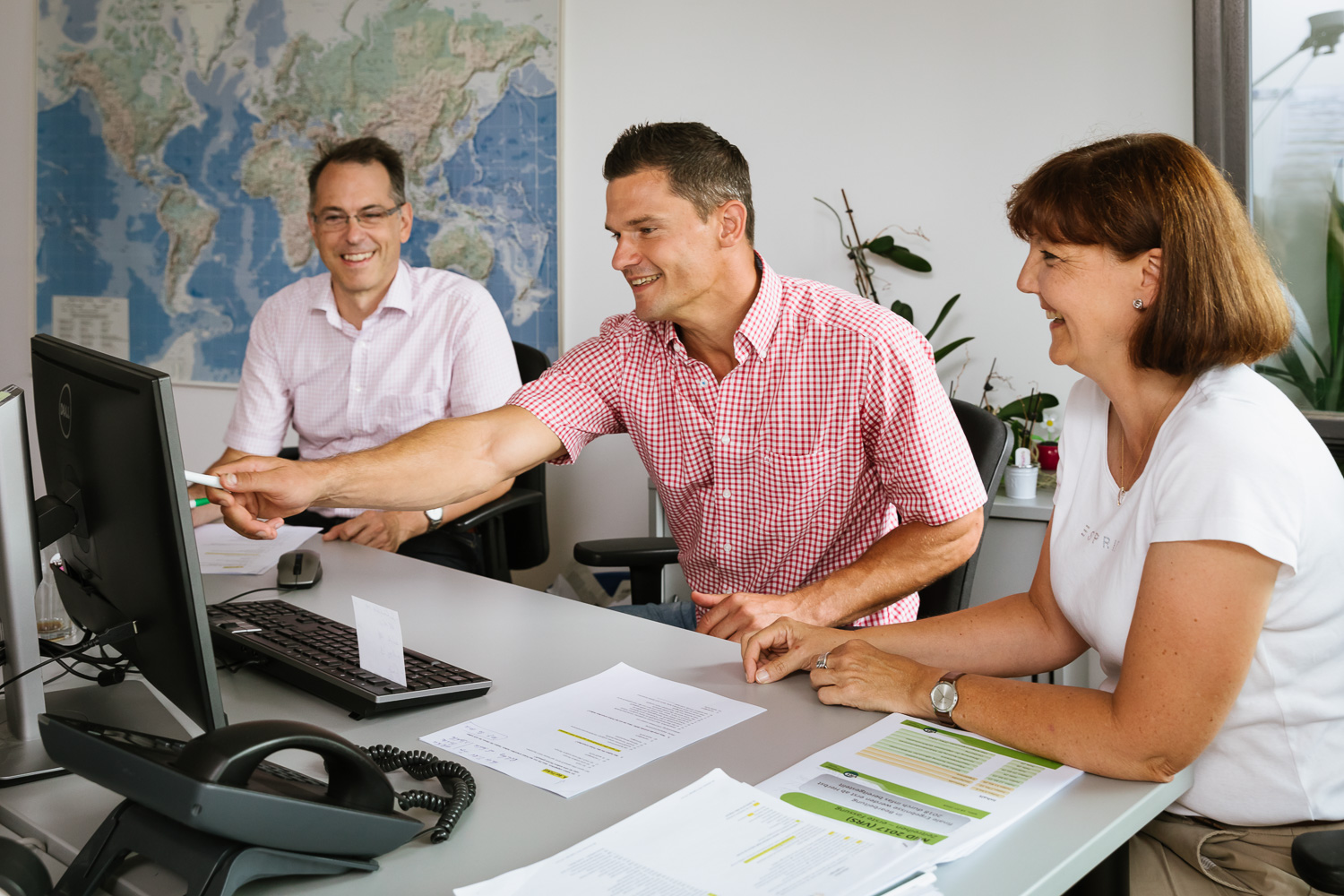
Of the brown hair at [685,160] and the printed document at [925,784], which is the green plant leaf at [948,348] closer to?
the brown hair at [685,160]

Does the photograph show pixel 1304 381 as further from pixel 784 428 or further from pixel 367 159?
pixel 367 159

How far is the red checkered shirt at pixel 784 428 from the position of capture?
178 cm

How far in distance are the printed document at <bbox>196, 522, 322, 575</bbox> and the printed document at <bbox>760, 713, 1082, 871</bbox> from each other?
114cm

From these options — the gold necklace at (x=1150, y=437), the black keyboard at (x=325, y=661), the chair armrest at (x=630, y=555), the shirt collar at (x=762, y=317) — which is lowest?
the chair armrest at (x=630, y=555)

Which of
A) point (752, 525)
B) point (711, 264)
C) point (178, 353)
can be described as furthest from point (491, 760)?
point (178, 353)

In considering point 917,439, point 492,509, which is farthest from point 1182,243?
point 492,509

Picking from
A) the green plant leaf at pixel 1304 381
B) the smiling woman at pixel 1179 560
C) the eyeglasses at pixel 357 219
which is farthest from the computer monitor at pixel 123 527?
the green plant leaf at pixel 1304 381

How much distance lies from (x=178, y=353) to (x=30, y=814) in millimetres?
3273

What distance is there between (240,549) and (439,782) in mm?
1087

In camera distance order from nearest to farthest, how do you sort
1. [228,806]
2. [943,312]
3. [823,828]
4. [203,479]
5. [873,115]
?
[228,806] < [823,828] < [203,479] < [943,312] < [873,115]

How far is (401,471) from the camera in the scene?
174 cm

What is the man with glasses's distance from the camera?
2529 mm

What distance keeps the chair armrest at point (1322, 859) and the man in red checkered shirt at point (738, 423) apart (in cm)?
85

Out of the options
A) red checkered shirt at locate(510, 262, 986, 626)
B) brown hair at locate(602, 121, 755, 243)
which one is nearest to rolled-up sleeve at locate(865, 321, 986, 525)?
red checkered shirt at locate(510, 262, 986, 626)
